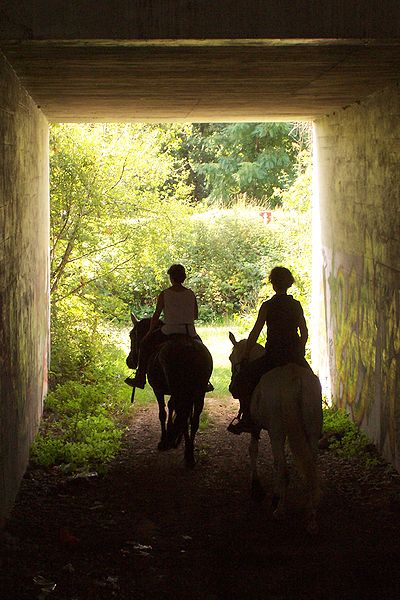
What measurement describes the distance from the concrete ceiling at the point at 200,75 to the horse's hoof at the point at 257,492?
4.23 metres

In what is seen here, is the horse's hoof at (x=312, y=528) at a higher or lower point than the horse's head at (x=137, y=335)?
lower

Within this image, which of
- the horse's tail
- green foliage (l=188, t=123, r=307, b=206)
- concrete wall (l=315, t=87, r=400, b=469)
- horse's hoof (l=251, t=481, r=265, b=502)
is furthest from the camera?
green foliage (l=188, t=123, r=307, b=206)

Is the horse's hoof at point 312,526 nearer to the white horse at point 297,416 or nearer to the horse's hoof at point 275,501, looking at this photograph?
the white horse at point 297,416

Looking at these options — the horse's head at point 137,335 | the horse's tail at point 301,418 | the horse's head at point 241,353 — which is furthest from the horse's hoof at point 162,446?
the horse's tail at point 301,418

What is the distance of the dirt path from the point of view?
6.93 meters

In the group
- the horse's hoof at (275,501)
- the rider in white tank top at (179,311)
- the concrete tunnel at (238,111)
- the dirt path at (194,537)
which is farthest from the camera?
the rider in white tank top at (179,311)

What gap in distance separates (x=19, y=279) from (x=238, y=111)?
17.3 feet

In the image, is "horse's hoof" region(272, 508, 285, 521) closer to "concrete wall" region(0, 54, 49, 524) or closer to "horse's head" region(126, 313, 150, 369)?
"concrete wall" region(0, 54, 49, 524)

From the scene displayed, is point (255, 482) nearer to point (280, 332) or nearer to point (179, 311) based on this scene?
point (280, 332)

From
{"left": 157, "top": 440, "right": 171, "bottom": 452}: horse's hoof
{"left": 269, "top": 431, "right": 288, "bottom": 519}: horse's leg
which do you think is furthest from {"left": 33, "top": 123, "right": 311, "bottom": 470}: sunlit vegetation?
{"left": 269, "top": 431, "right": 288, "bottom": 519}: horse's leg

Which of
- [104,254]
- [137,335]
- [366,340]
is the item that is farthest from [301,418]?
[104,254]

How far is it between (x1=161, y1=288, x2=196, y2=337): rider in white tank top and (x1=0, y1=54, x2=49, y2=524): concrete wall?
5.42 ft

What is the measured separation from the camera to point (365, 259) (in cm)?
1152

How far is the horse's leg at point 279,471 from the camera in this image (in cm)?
843
